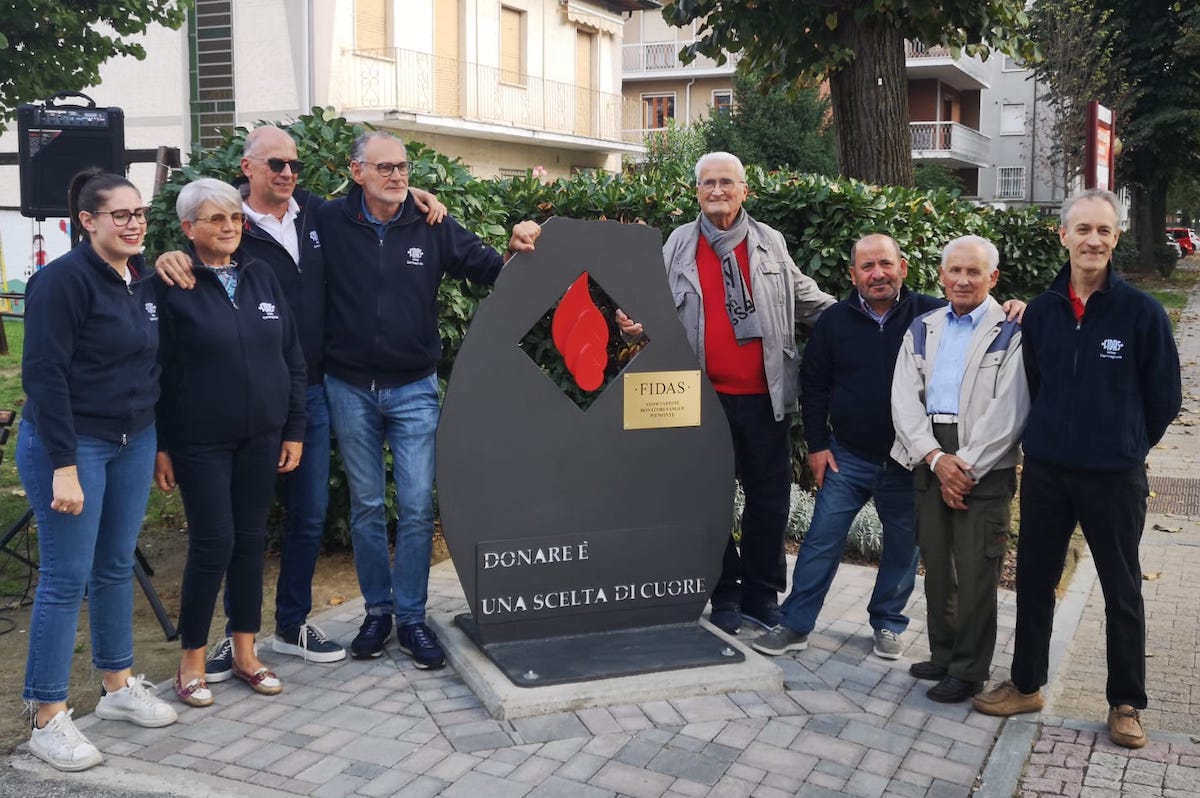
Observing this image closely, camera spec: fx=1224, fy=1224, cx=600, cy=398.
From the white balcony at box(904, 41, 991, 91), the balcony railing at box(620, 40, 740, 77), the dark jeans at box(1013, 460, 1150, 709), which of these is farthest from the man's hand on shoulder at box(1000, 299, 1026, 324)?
the balcony railing at box(620, 40, 740, 77)

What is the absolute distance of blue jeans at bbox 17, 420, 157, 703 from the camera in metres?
4.04

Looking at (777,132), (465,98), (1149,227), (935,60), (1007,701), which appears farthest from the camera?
(935,60)

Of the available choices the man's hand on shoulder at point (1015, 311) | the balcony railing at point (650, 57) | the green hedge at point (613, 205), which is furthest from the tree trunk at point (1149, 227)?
the man's hand on shoulder at point (1015, 311)

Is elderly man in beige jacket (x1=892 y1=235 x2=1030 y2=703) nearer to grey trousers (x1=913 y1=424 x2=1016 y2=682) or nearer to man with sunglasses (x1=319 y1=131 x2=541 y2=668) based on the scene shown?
grey trousers (x1=913 y1=424 x2=1016 y2=682)

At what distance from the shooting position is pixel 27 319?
394cm

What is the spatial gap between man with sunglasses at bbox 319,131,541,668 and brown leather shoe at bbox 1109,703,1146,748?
2.50 m

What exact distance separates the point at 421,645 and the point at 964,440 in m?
2.26

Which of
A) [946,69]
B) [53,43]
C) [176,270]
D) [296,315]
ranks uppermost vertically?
[946,69]

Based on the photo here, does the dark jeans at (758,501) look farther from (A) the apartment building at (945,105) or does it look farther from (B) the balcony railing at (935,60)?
(B) the balcony railing at (935,60)

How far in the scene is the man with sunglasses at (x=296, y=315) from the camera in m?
4.71

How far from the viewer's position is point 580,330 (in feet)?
16.3

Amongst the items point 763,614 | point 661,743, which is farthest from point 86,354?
point 763,614

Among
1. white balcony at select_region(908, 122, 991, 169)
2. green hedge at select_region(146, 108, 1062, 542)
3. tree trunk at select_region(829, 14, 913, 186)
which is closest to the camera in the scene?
green hedge at select_region(146, 108, 1062, 542)

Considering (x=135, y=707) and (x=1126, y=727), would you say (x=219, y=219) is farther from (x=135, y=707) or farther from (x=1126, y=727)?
(x=1126, y=727)
